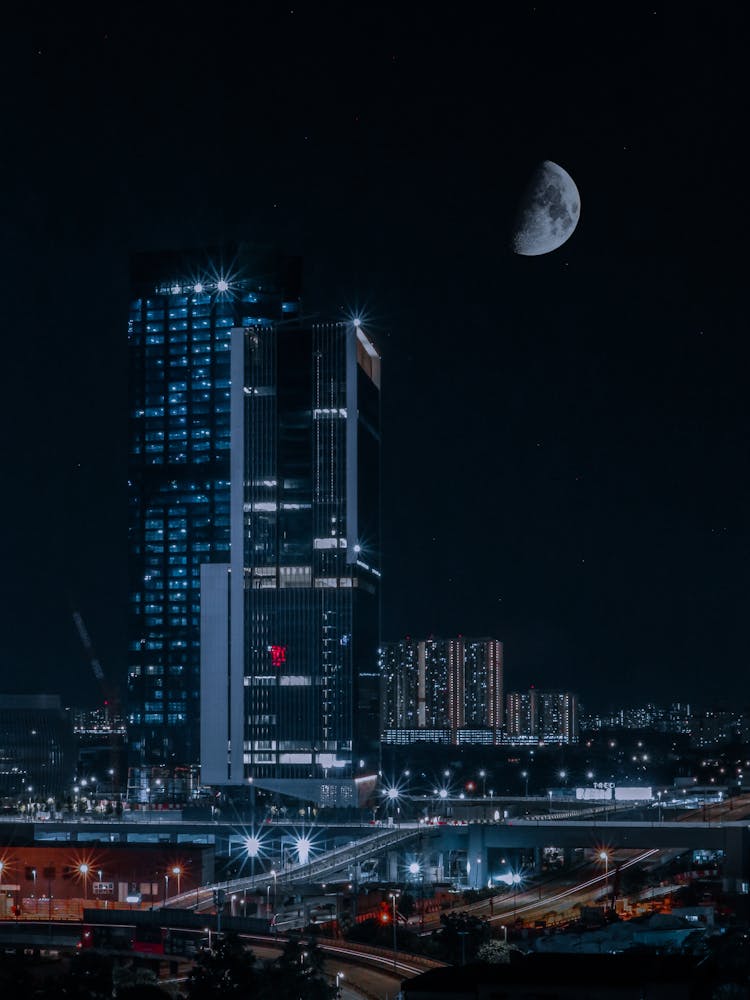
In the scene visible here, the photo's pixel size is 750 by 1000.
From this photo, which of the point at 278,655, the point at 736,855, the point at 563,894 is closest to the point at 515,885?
the point at 563,894

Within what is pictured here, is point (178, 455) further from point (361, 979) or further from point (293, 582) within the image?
point (361, 979)

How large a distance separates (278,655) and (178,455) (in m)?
34.3

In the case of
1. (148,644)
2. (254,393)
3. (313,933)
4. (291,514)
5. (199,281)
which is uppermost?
(199,281)

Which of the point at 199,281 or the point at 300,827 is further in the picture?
the point at 199,281

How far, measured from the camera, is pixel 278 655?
103 m

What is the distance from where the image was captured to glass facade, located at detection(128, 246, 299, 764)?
131m

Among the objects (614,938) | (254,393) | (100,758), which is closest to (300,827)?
(254,393)

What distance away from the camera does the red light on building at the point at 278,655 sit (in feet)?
339

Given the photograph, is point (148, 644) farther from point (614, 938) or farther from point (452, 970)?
point (452, 970)

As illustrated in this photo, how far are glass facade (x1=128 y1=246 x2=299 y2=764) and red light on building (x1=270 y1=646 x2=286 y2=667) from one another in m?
29.1

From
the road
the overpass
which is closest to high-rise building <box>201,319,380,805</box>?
the overpass

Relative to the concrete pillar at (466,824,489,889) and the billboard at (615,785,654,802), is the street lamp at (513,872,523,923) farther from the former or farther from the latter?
the billboard at (615,785,654,802)

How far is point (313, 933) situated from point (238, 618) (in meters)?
55.0

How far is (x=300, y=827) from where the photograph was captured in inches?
3398
